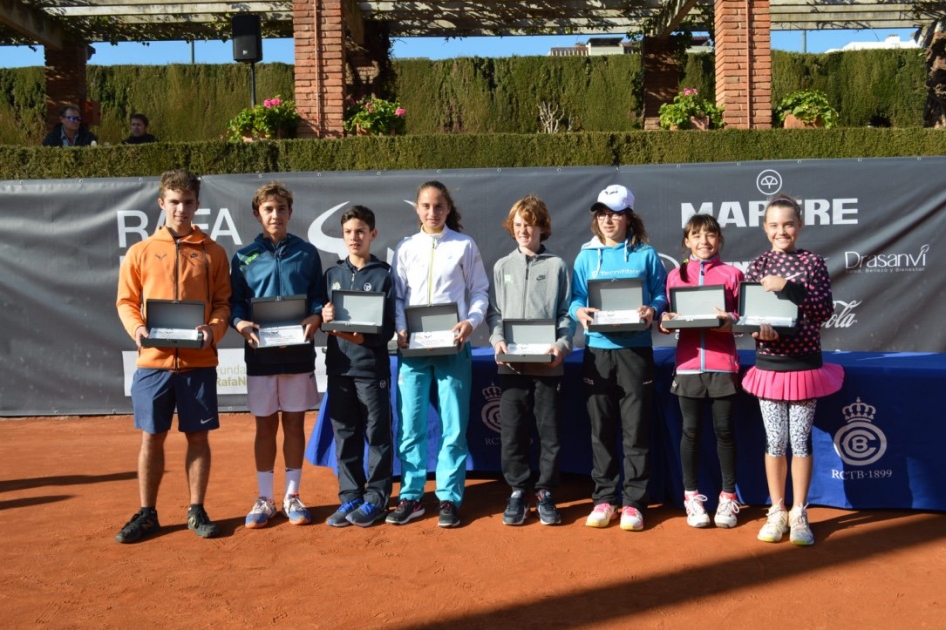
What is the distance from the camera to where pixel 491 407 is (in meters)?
5.53

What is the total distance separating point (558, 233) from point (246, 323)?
344cm

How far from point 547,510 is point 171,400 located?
6.89 feet

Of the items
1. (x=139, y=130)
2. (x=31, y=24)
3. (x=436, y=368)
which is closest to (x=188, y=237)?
(x=436, y=368)

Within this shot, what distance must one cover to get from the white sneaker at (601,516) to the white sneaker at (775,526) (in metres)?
0.77

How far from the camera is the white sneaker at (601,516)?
181 inches

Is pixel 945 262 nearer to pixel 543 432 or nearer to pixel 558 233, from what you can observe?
pixel 558 233

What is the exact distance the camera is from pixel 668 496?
5051 millimetres

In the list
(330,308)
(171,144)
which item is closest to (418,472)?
(330,308)

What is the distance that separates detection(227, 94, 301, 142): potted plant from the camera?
33.9 ft

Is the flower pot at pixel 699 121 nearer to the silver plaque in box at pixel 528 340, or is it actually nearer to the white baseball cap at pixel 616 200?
the white baseball cap at pixel 616 200

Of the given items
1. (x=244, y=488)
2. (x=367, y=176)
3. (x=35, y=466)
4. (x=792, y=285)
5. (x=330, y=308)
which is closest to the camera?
(x=792, y=285)

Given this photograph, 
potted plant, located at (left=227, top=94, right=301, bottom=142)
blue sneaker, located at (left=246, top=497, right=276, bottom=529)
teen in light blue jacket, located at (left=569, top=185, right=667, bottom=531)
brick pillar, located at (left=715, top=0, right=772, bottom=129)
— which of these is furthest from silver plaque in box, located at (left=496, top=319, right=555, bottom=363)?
brick pillar, located at (left=715, top=0, right=772, bottom=129)

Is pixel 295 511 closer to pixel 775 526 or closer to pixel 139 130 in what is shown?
pixel 775 526

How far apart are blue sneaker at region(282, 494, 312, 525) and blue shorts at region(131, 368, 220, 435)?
0.61 metres
